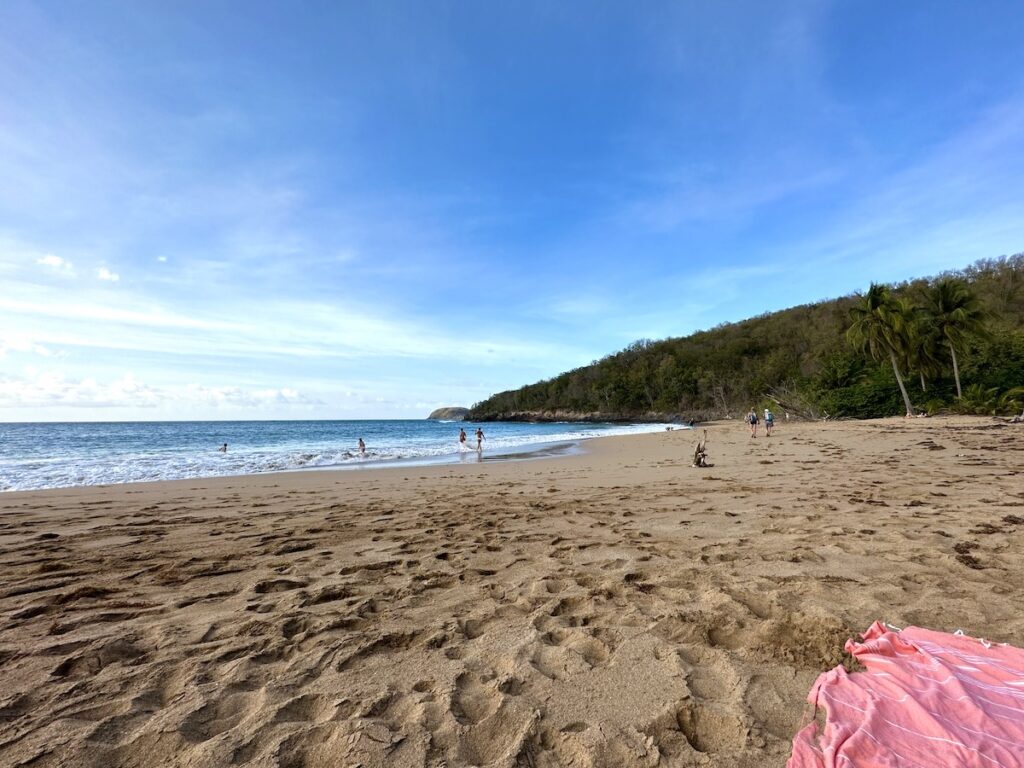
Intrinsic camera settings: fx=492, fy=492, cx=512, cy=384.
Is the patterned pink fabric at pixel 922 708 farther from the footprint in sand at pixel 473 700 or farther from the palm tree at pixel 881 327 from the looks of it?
the palm tree at pixel 881 327

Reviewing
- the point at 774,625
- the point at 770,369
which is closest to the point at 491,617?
the point at 774,625

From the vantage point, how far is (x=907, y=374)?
3550 centimetres

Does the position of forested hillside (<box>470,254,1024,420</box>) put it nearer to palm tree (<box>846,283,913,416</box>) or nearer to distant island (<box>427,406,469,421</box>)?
palm tree (<box>846,283,913,416</box>)

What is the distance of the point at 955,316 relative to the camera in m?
31.4

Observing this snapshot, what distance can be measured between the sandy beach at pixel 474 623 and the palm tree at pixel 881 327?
31359mm

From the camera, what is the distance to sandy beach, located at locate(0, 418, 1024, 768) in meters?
2.11

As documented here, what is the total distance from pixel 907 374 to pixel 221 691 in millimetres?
44675

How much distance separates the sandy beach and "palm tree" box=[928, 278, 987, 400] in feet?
109

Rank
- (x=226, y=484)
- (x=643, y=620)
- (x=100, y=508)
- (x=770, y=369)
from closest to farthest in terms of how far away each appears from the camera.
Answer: (x=643, y=620)
(x=100, y=508)
(x=226, y=484)
(x=770, y=369)

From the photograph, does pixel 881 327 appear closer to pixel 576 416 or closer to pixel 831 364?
pixel 831 364

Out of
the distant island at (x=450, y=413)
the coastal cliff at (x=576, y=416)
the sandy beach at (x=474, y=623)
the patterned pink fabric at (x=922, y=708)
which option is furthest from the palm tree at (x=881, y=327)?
the distant island at (x=450, y=413)

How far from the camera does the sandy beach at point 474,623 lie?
2.11 m

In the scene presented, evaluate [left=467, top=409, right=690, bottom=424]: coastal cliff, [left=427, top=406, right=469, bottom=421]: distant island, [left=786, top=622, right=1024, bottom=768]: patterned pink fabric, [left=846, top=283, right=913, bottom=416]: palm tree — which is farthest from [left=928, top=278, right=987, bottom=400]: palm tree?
[left=427, top=406, right=469, bottom=421]: distant island

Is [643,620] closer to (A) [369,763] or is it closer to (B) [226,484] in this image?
(A) [369,763]
